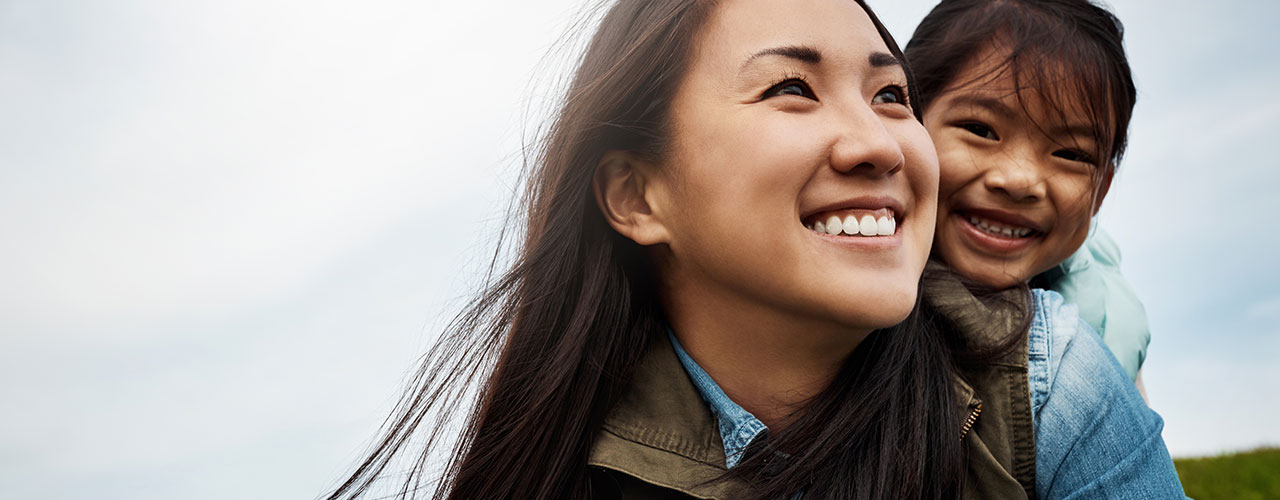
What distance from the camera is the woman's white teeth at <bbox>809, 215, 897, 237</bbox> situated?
2.38 meters

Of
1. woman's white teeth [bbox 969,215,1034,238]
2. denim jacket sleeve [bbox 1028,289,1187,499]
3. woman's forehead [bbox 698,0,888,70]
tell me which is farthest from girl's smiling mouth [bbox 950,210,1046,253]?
woman's forehead [bbox 698,0,888,70]

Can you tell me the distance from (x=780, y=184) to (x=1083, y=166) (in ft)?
5.02

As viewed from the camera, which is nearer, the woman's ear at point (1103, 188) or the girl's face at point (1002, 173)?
the girl's face at point (1002, 173)

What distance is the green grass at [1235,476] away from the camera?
5.89 m

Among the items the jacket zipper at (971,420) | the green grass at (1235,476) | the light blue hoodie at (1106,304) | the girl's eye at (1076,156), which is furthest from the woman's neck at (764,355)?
the green grass at (1235,476)

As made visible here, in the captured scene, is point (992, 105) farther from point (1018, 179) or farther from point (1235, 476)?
point (1235, 476)

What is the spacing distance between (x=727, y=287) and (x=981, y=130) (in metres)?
1.30

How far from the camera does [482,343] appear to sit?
9.91ft

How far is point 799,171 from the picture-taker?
2332mm

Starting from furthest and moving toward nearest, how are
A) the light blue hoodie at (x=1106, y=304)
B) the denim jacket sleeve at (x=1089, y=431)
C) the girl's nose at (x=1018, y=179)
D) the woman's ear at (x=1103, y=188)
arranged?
the light blue hoodie at (x=1106, y=304) → the woman's ear at (x=1103, y=188) → the girl's nose at (x=1018, y=179) → the denim jacket sleeve at (x=1089, y=431)

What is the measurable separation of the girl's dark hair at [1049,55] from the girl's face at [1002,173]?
0.04 meters

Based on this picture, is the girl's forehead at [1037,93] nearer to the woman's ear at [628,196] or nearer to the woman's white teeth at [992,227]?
the woman's white teeth at [992,227]

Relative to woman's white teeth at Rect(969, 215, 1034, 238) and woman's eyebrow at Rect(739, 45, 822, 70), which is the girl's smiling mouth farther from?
woman's eyebrow at Rect(739, 45, 822, 70)

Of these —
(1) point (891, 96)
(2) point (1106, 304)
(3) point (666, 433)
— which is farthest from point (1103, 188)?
(3) point (666, 433)
